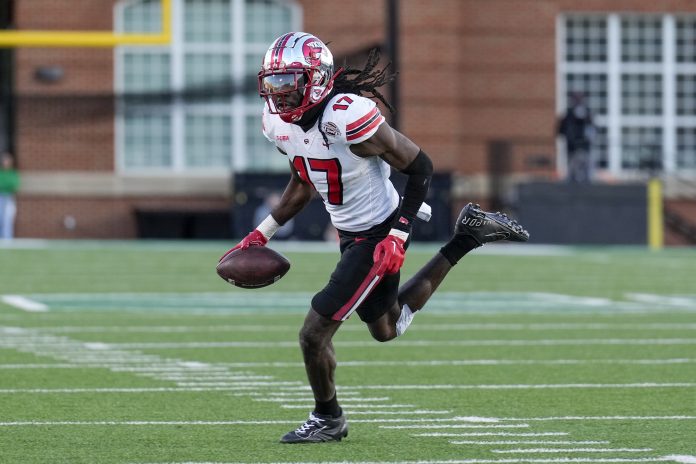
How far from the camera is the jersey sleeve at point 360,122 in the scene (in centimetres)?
711

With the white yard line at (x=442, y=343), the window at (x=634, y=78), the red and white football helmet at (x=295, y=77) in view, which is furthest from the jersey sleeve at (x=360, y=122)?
the window at (x=634, y=78)

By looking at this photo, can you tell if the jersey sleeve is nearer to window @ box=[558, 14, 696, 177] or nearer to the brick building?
the brick building

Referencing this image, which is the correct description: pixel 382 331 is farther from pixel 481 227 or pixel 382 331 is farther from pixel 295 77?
pixel 295 77

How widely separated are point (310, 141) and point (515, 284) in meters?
11.2

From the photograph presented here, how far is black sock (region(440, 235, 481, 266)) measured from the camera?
27.1ft

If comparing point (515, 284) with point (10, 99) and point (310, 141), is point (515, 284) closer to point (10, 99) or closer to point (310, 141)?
point (310, 141)

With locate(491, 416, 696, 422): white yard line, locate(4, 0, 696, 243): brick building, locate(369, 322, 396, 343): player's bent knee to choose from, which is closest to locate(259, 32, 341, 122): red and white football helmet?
locate(369, 322, 396, 343): player's bent knee

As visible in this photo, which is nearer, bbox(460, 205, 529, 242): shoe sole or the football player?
the football player

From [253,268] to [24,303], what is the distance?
26.4ft

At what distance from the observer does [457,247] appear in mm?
8305

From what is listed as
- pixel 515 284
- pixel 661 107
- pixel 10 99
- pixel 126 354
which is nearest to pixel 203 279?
pixel 515 284

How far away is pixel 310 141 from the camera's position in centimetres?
725

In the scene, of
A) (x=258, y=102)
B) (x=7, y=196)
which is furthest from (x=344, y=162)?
(x=258, y=102)

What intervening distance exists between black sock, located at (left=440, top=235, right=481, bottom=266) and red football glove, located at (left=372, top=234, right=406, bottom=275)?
3.42 feet
